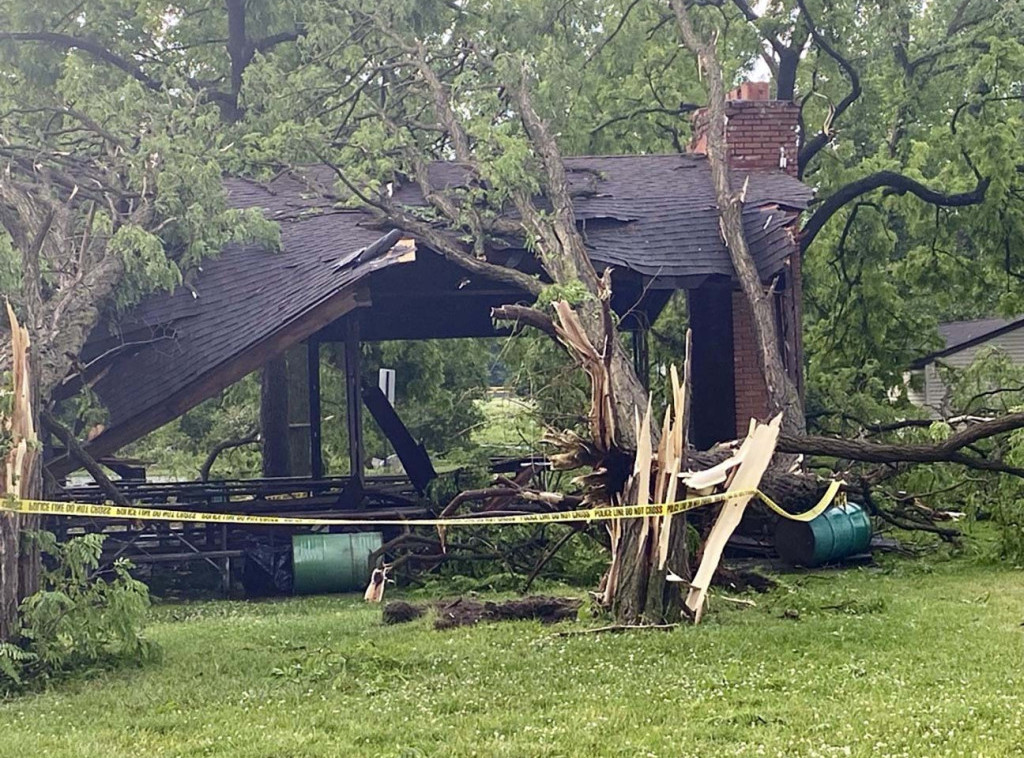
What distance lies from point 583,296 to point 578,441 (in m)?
1.79

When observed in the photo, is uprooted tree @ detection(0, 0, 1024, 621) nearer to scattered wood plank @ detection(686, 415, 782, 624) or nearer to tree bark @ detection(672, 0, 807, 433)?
tree bark @ detection(672, 0, 807, 433)

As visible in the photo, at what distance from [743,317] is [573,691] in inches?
331

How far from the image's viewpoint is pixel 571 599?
8984mm

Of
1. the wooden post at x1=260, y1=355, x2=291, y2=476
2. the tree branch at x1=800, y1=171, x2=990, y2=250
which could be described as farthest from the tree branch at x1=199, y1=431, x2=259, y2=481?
the tree branch at x1=800, y1=171, x2=990, y2=250

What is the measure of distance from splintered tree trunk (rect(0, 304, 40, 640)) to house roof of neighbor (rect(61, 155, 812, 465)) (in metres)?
4.18

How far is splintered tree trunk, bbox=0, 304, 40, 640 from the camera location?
6891 mm

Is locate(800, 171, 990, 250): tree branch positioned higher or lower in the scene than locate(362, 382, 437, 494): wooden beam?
higher

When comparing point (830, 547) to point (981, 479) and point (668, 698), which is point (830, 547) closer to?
point (981, 479)

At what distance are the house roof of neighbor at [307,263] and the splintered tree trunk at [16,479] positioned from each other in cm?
418

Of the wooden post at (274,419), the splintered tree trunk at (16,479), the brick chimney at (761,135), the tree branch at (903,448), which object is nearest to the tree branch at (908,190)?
the brick chimney at (761,135)

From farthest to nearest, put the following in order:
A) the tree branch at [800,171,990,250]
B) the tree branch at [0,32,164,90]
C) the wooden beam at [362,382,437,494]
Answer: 1. the tree branch at [0,32,164,90]
2. the tree branch at [800,171,990,250]
3. the wooden beam at [362,382,437,494]

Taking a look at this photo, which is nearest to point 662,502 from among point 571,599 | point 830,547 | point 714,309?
point 571,599

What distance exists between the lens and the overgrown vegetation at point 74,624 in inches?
273

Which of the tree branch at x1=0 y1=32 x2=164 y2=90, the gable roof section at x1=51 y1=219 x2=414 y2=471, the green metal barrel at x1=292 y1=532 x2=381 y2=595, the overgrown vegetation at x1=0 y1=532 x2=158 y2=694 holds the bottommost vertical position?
the green metal barrel at x1=292 y1=532 x2=381 y2=595
